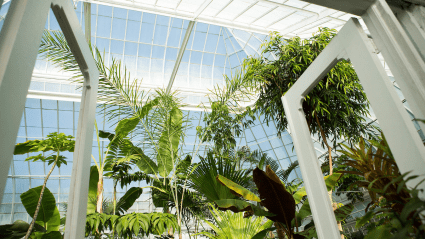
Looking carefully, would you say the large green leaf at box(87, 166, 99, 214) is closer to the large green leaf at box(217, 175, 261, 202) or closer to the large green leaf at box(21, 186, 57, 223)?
the large green leaf at box(217, 175, 261, 202)

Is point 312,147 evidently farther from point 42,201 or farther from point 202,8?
point 202,8

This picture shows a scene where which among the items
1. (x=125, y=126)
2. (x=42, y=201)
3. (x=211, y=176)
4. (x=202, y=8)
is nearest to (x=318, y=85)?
(x=211, y=176)

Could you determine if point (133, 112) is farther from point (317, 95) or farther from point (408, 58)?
point (408, 58)

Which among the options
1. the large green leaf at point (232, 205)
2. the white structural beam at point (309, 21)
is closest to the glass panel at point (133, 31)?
the white structural beam at point (309, 21)

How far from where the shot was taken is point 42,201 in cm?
143

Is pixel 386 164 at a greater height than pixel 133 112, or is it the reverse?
pixel 133 112

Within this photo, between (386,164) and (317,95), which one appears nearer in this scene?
(386,164)

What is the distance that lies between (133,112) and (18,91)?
367 centimetres

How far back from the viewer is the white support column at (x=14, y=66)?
871mm

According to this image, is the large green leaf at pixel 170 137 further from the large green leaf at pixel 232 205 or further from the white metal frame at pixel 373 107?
the white metal frame at pixel 373 107

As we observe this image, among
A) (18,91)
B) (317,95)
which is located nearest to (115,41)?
(317,95)

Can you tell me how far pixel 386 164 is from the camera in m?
2.02

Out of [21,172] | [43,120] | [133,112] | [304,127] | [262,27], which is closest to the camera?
[21,172]

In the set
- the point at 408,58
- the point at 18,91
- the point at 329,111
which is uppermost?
the point at 329,111
